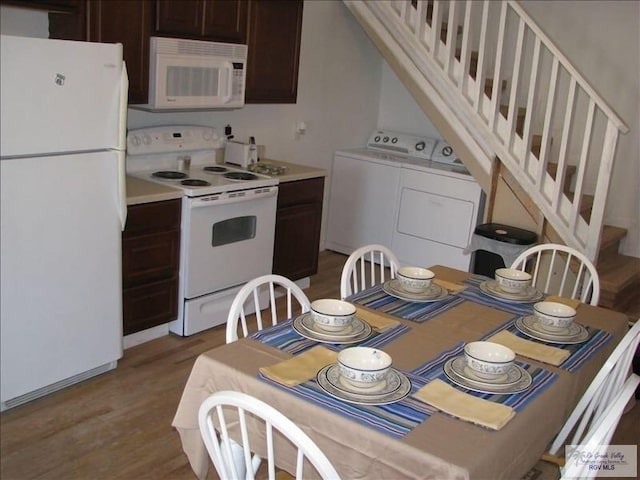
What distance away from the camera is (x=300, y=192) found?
4.48 m

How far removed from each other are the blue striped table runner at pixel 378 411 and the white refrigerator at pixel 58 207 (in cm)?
157

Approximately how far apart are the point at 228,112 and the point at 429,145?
1788 millimetres

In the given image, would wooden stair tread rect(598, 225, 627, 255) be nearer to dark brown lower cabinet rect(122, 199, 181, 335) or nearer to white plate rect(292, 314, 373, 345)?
dark brown lower cabinet rect(122, 199, 181, 335)

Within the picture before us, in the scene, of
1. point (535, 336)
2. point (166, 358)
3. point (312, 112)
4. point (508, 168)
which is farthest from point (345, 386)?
point (312, 112)

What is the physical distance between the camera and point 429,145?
18.1ft

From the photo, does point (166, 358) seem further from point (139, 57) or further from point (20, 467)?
point (139, 57)

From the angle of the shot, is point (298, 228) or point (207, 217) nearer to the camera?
point (207, 217)

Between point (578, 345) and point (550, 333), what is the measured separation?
0.30 ft

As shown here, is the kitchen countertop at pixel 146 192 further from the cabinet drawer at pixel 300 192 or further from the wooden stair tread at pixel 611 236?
the wooden stair tread at pixel 611 236

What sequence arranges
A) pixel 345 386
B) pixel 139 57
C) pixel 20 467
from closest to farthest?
1. pixel 345 386
2. pixel 20 467
3. pixel 139 57

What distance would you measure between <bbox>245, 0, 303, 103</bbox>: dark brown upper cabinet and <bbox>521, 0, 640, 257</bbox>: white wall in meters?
2.08

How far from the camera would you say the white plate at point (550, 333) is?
7.07ft

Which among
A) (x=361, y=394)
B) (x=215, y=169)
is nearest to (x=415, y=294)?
(x=361, y=394)

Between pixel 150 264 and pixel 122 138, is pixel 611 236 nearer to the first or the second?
pixel 150 264
